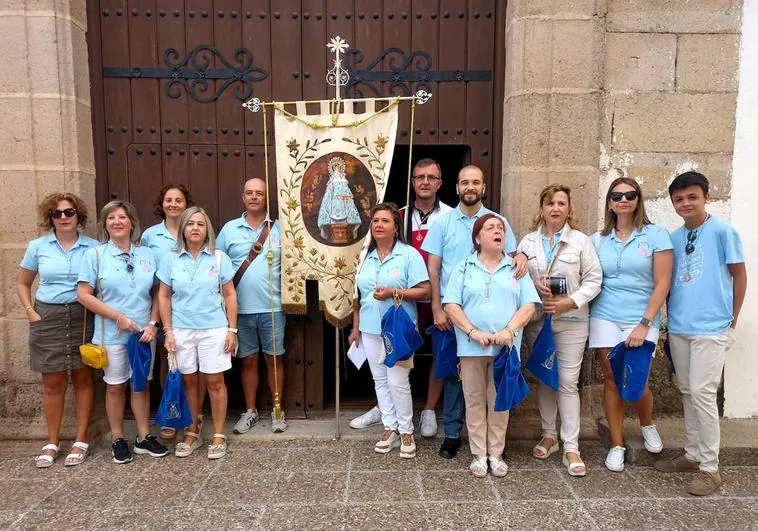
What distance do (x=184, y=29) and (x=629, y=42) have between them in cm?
314

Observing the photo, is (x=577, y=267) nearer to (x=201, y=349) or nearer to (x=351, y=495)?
(x=351, y=495)

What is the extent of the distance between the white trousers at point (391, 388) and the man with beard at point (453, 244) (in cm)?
29

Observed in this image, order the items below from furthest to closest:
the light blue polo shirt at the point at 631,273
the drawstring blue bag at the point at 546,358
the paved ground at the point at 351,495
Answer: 1. the drawstring blue bag at the point at 546,358
2. the light blue polo shirt at the point at 631,273
3. the paved ground at the point at 351,495

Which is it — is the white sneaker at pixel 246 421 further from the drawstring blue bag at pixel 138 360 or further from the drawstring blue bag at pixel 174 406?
the drawstring blue bag at pixel 138 360

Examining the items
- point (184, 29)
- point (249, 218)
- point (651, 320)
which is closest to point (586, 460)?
point (651, 320)

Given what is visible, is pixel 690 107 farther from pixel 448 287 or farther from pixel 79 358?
pixel 79 358

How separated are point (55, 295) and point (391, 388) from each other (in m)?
2.18

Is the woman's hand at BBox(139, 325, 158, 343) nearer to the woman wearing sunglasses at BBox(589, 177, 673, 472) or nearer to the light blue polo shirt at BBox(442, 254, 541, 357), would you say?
the light blue polo shirt at BBox(442, 254, 541, 357)

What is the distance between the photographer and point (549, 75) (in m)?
3.61

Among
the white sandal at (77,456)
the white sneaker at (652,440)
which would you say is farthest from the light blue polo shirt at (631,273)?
the white sandal at (77,456)

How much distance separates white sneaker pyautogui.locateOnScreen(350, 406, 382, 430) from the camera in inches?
154

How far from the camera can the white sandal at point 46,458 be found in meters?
3.35

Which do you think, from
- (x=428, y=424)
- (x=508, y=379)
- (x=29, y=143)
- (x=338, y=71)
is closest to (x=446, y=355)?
(x=508, y=379)

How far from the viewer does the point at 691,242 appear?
3080mm
